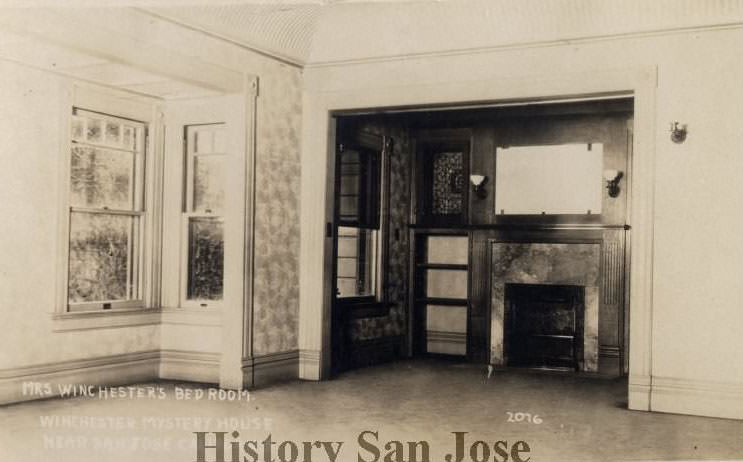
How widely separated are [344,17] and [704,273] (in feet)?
11.8

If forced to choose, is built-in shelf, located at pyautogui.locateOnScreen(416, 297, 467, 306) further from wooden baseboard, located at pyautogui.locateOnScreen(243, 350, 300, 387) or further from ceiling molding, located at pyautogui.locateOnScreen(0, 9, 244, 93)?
ceiling molding, located at pyautogui.locateOnScreen(0, 9, 244, 93)

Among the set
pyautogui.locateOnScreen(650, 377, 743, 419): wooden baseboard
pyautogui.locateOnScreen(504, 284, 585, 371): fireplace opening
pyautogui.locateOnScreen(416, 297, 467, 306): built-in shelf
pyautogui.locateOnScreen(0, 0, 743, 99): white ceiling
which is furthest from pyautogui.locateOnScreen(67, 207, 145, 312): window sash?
pyautogui.locateOnScreen(650, 377, 743, 419): wooden baseboard

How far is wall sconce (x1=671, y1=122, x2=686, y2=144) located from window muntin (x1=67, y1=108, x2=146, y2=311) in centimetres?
439

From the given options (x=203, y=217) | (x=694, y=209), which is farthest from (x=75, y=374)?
(x=694, y=209)

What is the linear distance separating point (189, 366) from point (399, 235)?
116 inches

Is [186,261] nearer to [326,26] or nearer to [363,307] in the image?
[363,307]

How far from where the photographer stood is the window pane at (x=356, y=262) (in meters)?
8.18

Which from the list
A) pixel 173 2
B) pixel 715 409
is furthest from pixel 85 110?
pixel 715 409

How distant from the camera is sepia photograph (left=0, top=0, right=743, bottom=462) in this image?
211 inches

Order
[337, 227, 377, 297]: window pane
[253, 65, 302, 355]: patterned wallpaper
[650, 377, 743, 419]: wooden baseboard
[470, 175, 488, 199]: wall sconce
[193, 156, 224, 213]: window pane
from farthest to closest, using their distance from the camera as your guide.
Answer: [470, 175, 488, 199]: wall sconce
[337, 227, 377, 297]: window pane
[193, 156, 224, 213]: window pane
[253, 65, 302, 355]: patterned wallpaper
[650, 377, 743, 419]: wooden baseboard

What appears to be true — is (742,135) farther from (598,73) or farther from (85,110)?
(85,110)

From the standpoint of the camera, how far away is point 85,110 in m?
6.46

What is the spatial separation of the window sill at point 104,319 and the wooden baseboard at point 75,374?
0.85 ft

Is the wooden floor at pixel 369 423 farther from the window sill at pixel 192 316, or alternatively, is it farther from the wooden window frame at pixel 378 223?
the wooden window frame at pixel 378 223
